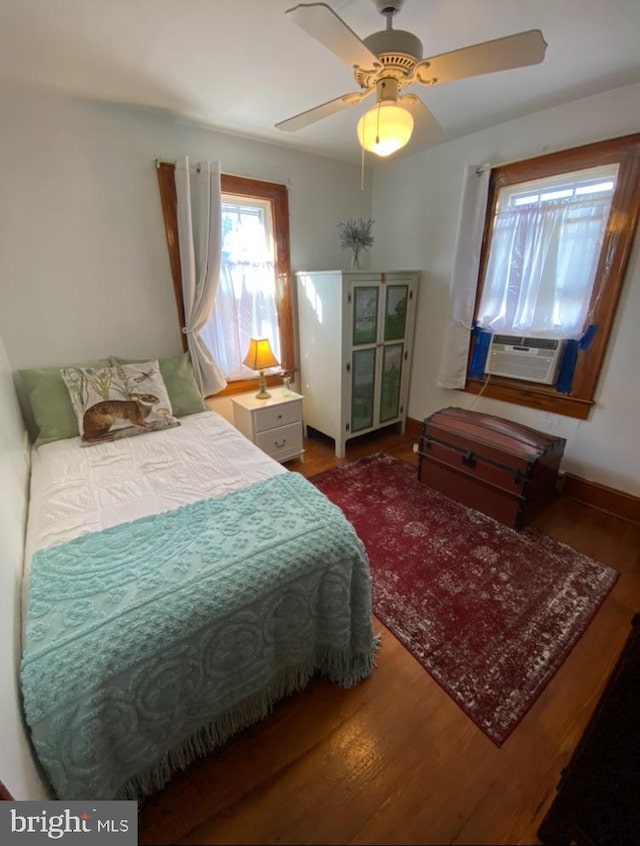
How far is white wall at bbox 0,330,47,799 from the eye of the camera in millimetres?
669

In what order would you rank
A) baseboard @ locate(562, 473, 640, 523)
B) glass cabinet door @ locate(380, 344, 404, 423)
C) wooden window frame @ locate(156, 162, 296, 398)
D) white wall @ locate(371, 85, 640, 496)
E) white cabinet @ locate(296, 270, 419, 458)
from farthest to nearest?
glass cabinet door @ locate(380, 344, 404, 423), white cabinet @ locate(296, 270, 419, 458), wooden window frame @ locate(156, 162, 296, 398), baseboard @ locate(562, 473, 640, 523), white wall @ locate(371, 85, 640, 496)

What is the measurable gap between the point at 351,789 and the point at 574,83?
3079mm

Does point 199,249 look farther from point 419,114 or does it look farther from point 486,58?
point 486,58

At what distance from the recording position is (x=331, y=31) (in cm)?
95

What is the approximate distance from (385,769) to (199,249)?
2704 millimetres

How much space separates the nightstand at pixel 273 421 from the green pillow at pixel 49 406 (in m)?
1.01

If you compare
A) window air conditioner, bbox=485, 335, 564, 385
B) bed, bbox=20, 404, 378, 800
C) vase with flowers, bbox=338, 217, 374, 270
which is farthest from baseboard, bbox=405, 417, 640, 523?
vase with flowers, bbox=338, 217, 374, 270

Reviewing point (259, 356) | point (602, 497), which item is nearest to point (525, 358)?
point (602, 497)

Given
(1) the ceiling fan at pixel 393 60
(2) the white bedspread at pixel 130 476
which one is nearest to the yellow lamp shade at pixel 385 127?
(1) the ceiling fan at pixel 393 60

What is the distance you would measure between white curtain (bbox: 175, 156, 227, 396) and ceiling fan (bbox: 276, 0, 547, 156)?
3.84 ft

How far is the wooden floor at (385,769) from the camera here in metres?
0.65

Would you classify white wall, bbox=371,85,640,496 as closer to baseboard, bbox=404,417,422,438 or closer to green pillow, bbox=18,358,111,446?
baseboard, bbox=404,417,422,438

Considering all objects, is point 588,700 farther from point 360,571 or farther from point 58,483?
point 58,483

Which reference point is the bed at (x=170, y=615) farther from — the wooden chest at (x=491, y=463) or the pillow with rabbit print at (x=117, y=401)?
the wooden chest at (x=491, y=463)
